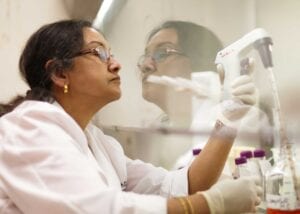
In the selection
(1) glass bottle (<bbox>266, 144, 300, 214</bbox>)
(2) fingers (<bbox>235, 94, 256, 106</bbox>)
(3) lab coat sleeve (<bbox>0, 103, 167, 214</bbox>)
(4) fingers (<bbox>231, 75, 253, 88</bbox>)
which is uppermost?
(4) fingers (<bbox>231, 75, 253, 88</bbox>)

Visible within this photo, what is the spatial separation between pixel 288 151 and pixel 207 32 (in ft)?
1.46

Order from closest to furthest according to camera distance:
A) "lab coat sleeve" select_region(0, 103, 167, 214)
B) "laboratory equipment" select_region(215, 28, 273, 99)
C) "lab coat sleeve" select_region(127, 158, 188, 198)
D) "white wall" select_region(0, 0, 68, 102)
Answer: "lab coat sleeve" select_region(0, 103, 167, 214) → "laboratory equipment" select_region(215, 28, 273, 99) → "lab coat sleeve" select_region(127, 158, 188, 198) → "white wall" select_region(0, 0, 68, 102)

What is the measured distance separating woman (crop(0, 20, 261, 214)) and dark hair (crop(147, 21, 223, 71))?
0.73ft

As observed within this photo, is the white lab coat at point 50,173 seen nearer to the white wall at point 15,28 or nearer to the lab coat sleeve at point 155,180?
the lab coat sleeve at point 155,180

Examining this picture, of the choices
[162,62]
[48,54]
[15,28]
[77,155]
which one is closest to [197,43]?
[162,62]

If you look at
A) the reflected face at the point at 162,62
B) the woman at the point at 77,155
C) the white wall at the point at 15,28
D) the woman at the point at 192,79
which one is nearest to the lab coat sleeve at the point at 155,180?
the woman at the point at 77,155

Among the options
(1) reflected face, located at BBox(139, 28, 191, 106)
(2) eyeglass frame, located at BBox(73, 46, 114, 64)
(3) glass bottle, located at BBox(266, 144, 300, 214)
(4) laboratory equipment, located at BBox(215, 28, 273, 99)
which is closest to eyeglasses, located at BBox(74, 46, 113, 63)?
(2) eyeglass frame, located at BBox(73, 46, 114, 64)

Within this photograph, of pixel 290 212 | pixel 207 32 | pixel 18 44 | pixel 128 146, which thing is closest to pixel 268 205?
pixel 290 212

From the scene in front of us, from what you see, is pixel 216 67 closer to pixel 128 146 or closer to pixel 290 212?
pixel 290 212

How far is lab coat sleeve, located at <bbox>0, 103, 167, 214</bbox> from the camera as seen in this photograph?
847 millimetres

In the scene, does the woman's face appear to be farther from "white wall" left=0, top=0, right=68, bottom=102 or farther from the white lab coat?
"white wall" left=0, top=0, right=68, bottom=102

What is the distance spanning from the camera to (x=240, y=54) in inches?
43.3

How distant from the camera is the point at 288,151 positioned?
3.46 feet

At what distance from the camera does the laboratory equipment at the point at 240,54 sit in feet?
3.43
